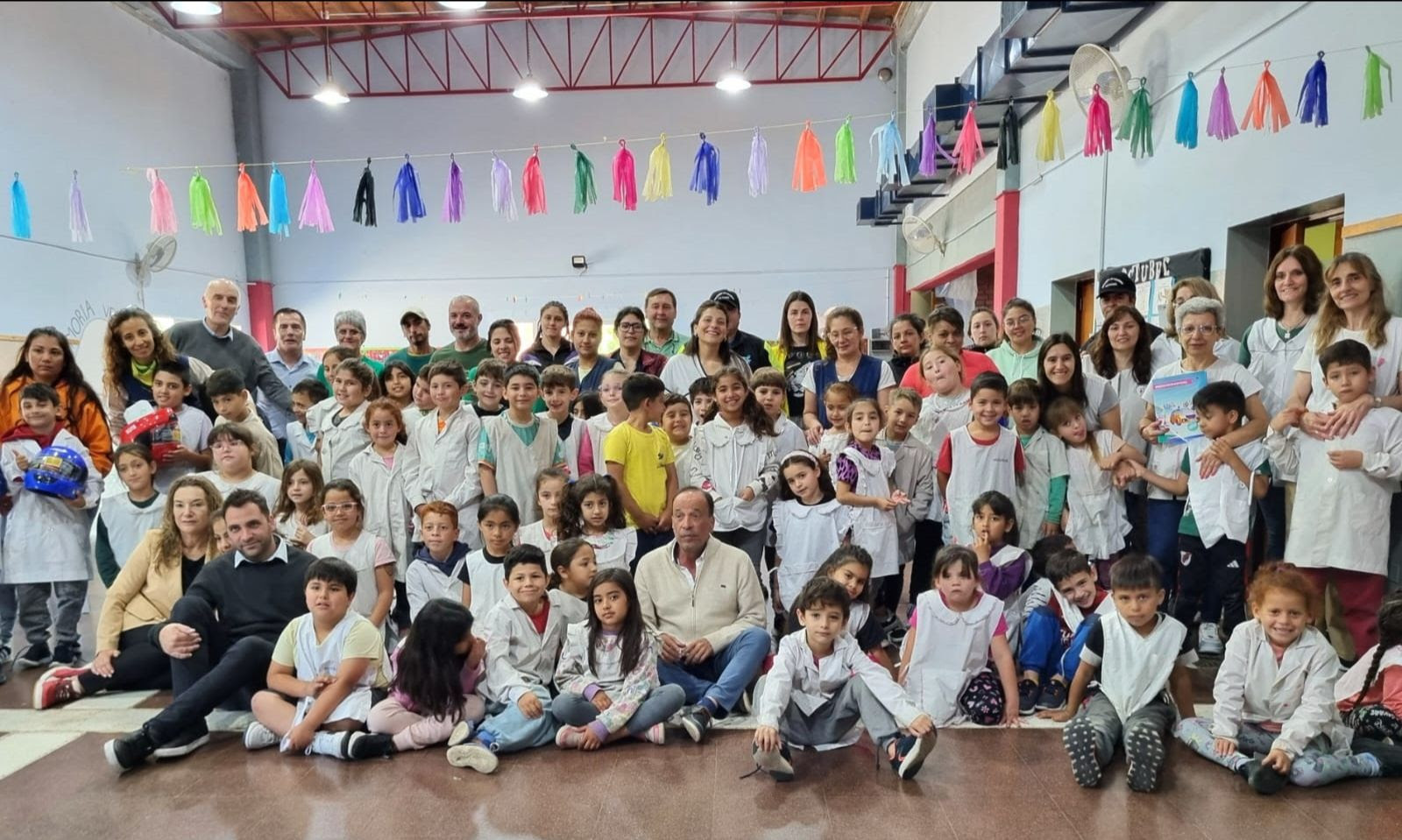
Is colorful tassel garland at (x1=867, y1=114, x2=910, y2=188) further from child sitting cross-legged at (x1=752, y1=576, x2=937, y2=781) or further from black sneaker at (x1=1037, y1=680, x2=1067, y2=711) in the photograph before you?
child sitting cross-legged at (x1=752, y1=576, x2=937, y2=781)

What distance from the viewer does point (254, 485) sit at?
369cm

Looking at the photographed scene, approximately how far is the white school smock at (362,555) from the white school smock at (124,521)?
2.78 ft

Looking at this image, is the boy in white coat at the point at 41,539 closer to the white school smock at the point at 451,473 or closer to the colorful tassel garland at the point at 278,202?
the white school smock at the point at 451,473

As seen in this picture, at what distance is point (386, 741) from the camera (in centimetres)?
280

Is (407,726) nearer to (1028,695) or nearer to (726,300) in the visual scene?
(1028,695)

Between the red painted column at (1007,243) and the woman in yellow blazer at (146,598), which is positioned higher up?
the red painted column at (1007,243)

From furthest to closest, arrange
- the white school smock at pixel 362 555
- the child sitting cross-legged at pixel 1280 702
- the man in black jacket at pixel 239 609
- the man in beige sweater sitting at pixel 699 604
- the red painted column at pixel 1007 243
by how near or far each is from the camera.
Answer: the red painted column at pixel 1007 243 → the white school smock at pixel 362 555 → the man in beige sweater sitting at pixel 699 604 → the man in black jacket at pixel 239 609 → the child sitting cross-legged at pixel 1280 702

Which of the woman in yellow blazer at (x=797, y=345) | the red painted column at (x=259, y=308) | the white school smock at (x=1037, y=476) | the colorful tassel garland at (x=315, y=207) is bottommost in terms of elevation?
the white school smock at (x=1037, y=476)

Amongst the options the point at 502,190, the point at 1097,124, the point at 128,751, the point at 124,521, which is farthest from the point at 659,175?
the point at 128,751

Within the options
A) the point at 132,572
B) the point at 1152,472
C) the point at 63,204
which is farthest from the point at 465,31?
the point at 1152,472

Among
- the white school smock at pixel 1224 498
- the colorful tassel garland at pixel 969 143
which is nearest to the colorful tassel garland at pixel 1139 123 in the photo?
the colorful tassel garland at pixel 969 143

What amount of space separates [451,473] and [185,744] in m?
1.43

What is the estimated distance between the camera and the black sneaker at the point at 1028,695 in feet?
10.2

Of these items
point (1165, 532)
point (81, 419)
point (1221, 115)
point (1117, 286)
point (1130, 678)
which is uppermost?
point (1221, 115)
